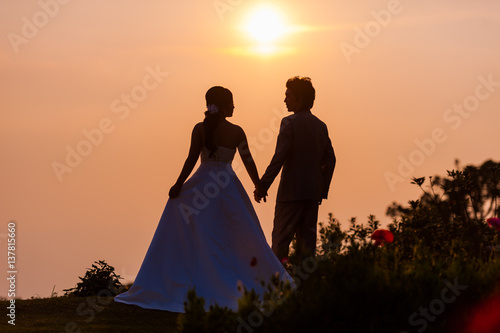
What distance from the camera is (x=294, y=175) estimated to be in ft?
40.3

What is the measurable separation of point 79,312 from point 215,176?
316 cm

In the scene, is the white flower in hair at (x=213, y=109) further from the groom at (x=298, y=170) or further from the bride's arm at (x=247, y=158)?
the groom at (x=298, y=170)

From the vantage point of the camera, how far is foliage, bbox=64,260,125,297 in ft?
46.8

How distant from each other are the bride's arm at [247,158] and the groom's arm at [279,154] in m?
0.14

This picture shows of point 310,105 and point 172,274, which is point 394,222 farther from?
point 172,274

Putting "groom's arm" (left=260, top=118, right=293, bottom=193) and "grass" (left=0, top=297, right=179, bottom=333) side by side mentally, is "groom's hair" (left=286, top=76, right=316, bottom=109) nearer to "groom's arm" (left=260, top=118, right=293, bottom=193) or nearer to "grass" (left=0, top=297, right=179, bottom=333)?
"groom's arm" (left=260, top=118, right=293, bottom=193)

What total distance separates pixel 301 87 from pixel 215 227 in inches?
107

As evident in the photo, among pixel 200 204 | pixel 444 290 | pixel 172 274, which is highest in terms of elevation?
pixel 200 204

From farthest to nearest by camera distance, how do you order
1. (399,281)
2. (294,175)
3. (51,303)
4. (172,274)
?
(51,303)
(294,175)
(172,274)
(399,281)

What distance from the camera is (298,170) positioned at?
12281mm

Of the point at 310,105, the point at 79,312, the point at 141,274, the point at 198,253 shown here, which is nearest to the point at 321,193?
the point at 310,105

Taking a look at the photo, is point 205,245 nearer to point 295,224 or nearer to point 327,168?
point 295,224

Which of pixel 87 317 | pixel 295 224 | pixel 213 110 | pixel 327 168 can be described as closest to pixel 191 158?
pixel 213 110

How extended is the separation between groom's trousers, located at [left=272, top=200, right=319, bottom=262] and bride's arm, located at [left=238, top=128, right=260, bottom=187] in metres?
0.78
